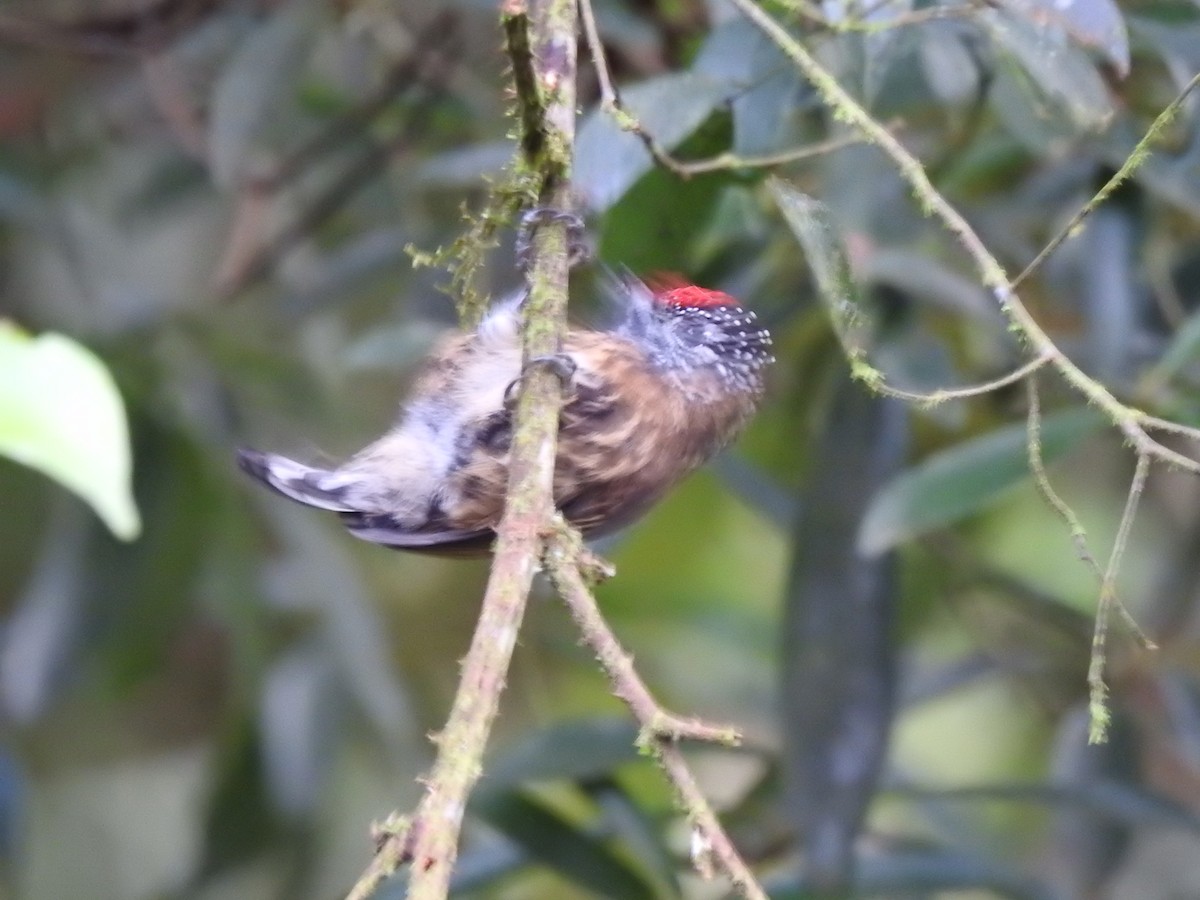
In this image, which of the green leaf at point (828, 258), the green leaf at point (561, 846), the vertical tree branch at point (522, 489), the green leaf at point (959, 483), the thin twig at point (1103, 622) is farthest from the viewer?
the green leaf at point (561, 846)

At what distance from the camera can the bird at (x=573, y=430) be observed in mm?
1554

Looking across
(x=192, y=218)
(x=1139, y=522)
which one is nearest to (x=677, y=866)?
(x=1139, y=522)

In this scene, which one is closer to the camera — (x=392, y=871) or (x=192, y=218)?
(x=392, y=871)

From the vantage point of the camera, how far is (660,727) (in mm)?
910

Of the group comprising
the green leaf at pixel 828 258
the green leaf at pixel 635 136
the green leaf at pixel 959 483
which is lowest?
the green leaf at pixel 959 483

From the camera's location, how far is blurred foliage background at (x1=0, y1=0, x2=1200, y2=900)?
1.70m

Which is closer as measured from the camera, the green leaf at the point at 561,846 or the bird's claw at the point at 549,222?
the bird's claw at the point at 549,222

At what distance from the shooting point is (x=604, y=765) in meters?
1.94

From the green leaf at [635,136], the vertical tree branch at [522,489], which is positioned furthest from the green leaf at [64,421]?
the green leaf at [635,136]

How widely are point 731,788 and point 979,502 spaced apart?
1.95 m

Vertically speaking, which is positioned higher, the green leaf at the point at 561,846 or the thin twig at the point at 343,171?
the thin twig at the point at 343,171

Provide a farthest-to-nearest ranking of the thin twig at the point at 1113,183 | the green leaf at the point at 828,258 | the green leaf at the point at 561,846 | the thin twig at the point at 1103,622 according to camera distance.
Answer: the green leaf at the point at 561,846
the green leaf at the point at 828,258
the thin twig at the point at 1113,183
the thin twig at the point at 1103,622

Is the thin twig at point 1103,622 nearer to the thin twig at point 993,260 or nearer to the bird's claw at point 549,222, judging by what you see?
the thin twig at point 993,260

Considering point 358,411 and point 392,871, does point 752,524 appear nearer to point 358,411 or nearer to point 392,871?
point 358,411
